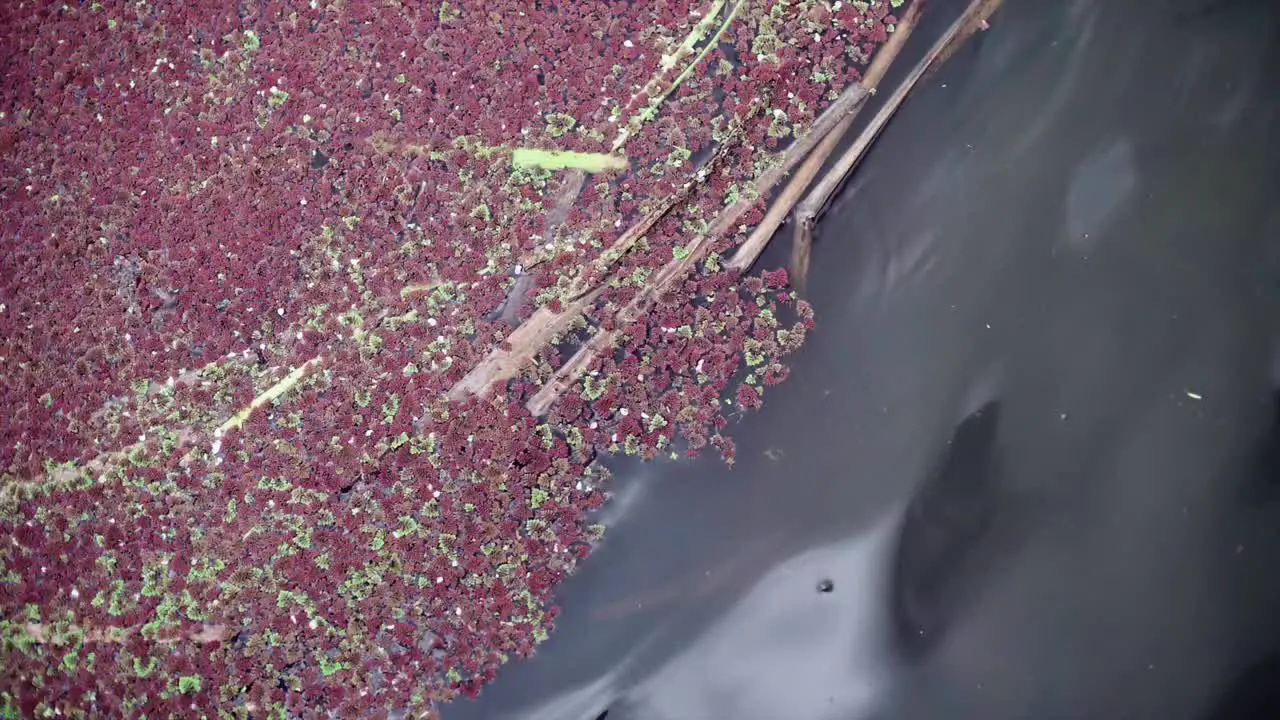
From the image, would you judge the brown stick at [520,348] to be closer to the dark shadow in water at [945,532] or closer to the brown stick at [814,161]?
the brown stick at [814,161]

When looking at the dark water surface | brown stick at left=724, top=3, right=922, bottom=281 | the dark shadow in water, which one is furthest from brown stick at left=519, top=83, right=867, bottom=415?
the dark shadow in water

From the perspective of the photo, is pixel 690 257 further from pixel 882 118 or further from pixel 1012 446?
pixel 1012 446

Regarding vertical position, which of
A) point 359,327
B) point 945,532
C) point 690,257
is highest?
point 359,327

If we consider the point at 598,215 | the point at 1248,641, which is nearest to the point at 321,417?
the point at 598,215

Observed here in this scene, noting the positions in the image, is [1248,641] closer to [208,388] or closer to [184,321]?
[208,388]

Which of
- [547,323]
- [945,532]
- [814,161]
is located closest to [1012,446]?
[945,532]

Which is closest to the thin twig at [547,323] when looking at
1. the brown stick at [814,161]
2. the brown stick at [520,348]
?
the brown stick at [520,348]

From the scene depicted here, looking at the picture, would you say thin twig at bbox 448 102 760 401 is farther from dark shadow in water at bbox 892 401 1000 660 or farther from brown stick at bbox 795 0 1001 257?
dark shadow in water at bbox 892 401 1000 660
